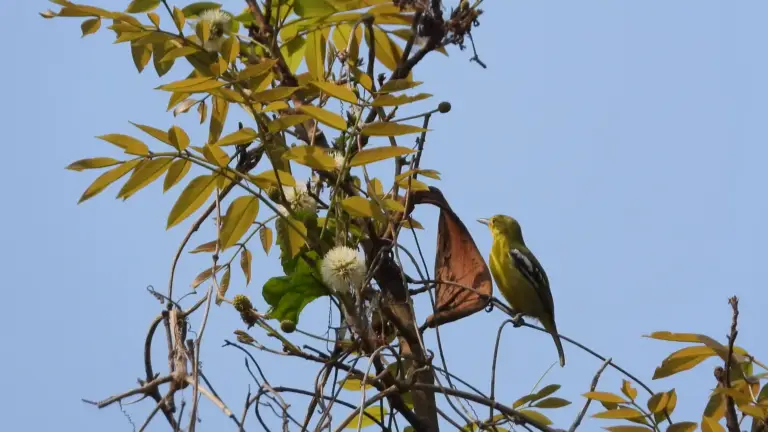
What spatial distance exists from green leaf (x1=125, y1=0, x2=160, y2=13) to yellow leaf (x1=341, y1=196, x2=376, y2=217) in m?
0.68

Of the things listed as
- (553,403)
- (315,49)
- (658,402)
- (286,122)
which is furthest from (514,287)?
(286,122)

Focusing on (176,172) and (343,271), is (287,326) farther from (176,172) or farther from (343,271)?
(176,172)

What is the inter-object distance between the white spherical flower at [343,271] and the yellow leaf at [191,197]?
1.03 feet

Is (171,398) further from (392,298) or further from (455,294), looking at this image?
(455,294)

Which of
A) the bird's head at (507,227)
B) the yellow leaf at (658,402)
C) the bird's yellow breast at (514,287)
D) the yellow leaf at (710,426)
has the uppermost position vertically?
Answer: the bird's head at (507,227)

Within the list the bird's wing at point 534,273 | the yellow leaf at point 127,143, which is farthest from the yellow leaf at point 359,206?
the bird's wing at point 534,273

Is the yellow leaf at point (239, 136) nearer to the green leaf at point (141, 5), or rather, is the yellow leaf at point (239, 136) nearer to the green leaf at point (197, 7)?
the green leaf at point (141, 5)

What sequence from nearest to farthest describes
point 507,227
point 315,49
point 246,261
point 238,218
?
point 238,218 < point 246,261 < point 315,49 < point 507,227

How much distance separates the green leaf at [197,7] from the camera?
234 centimetres

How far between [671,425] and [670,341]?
0.60ft

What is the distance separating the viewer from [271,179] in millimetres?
1937

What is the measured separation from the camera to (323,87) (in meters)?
1.72

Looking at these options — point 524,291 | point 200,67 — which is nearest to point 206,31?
point 200,67

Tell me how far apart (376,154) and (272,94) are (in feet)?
0.82
